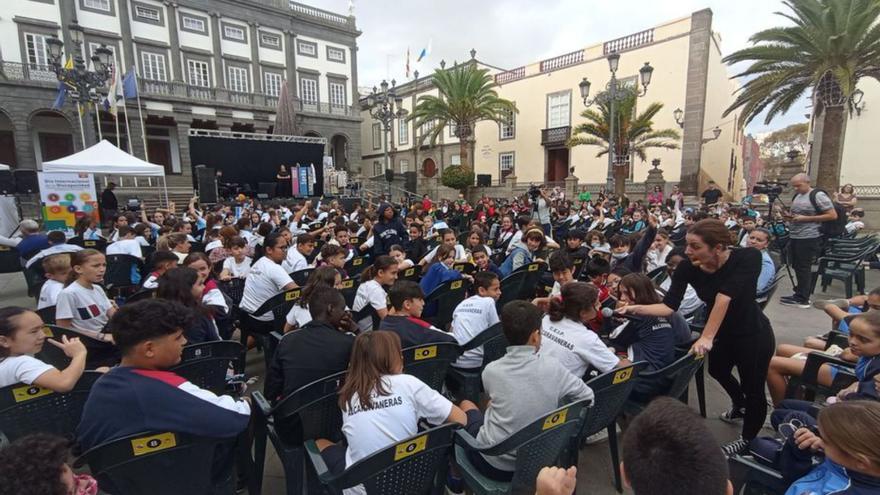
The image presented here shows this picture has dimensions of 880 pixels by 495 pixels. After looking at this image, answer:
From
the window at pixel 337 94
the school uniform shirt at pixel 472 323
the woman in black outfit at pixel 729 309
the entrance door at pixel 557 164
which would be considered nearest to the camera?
the woman in black outfit at pixel 729 309

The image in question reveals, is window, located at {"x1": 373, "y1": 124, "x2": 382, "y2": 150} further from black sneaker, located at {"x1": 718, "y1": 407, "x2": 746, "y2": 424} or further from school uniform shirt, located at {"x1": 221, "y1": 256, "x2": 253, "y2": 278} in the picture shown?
black sneaker, located at {"x1": 718, "y1": 407, "x2": 746, "y2": 424}

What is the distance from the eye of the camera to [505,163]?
98.7ft

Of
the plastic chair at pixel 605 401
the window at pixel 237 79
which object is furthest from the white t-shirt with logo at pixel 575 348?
the window at pixel 237 79

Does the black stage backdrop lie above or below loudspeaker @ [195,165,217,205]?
above

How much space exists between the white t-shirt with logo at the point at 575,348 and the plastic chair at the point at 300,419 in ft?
4.26

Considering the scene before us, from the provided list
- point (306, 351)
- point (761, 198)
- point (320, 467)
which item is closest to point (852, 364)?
point (320, 467)

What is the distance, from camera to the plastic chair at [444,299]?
4.29 meters

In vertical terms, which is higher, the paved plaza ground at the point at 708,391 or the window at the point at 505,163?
the window at the point at 505,163

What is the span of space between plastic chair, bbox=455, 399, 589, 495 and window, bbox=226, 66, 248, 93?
31.8 m

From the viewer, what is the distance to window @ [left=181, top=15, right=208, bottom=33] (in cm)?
2619

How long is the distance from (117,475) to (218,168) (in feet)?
75.0

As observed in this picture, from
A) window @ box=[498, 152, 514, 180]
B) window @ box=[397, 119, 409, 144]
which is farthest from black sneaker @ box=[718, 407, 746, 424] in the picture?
window @ box=[397, 119, 409, 144]

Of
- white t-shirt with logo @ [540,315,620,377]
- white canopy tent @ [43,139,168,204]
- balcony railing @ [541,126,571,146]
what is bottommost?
white t-shirt with logo @ [540,315,620,377]

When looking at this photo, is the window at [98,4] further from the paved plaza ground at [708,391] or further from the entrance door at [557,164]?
the entrance door at [557,164]
